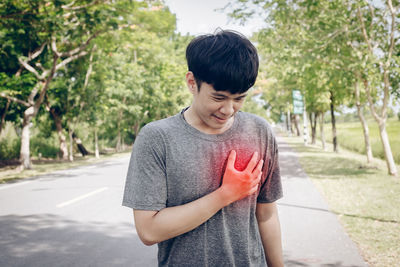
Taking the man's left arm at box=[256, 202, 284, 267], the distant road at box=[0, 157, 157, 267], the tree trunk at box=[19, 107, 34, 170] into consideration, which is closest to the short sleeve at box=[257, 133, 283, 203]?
the man's left arm at box=[256, 202, 284, 267]

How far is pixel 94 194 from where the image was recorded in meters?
8.20

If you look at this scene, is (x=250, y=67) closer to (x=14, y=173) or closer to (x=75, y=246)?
(x=75, y=246)

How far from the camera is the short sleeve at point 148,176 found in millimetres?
1340

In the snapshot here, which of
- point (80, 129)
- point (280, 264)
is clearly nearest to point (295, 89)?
point (80, 129)

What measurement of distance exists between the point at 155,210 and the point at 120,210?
18.3 ft

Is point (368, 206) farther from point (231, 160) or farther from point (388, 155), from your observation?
point (231, 160)

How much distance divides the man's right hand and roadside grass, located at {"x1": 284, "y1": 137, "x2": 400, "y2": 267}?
11.1 feet

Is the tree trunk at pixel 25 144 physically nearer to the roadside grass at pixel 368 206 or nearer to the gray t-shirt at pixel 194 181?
the roadside grass at pixel 368 206

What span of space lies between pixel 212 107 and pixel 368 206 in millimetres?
6334

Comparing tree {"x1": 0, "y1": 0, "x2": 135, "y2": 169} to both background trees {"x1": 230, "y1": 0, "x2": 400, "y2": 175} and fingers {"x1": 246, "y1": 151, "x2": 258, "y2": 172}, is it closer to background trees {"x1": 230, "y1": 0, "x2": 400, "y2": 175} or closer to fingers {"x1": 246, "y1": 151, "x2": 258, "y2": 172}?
background trees {"x1": 230, "y1": 0, "x2": 400, "y2": 175}

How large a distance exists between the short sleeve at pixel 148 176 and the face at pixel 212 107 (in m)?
0.21

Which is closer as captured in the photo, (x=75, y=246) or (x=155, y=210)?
(x=155, y=210)

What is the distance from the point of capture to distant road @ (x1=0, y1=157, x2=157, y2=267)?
432 centimetres

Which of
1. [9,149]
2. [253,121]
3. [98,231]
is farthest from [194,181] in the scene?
[9,149]
